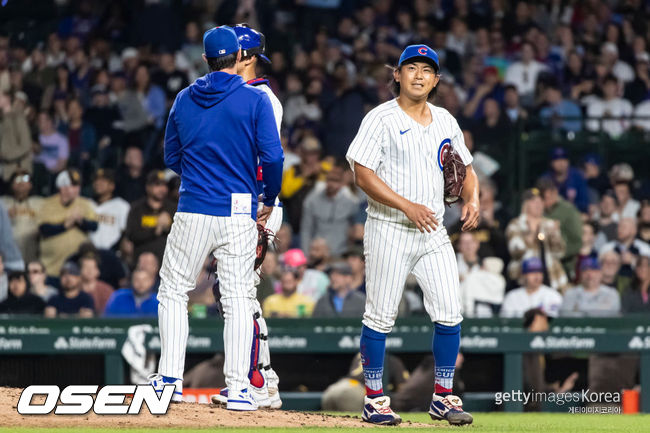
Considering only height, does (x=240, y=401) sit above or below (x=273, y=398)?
above

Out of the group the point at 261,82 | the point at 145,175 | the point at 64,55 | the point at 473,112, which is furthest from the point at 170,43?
the point at 261,82

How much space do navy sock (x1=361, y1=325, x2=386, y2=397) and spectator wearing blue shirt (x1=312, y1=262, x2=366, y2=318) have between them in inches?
150

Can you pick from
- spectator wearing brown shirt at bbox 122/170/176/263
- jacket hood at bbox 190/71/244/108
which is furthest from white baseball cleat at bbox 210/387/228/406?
spectator wearing brown shirt at bbox 122/170/176/263

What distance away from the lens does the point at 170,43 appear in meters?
16.3

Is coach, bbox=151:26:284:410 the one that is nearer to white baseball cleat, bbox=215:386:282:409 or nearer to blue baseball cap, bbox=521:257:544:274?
white baseball cleat, bbox=215:386:282:409

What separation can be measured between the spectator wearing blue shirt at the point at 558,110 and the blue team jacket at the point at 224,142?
8357mm

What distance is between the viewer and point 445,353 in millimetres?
7098

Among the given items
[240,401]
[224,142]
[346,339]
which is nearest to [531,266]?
[346,339]

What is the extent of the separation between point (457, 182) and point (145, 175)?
739 cm

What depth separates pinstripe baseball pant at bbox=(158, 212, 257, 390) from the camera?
22.3 feet

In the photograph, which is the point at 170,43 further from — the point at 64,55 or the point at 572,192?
the point at 572,192

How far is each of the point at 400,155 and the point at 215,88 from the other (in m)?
1.05

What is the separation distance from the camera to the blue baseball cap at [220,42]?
22.5ft

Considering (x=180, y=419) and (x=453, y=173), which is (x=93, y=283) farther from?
(x=453, y=173)
